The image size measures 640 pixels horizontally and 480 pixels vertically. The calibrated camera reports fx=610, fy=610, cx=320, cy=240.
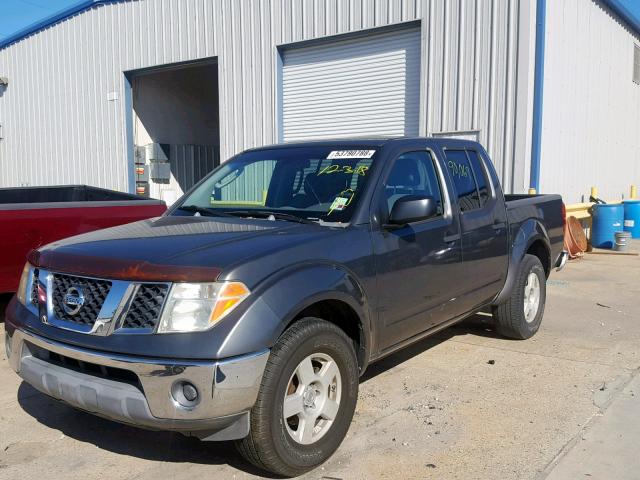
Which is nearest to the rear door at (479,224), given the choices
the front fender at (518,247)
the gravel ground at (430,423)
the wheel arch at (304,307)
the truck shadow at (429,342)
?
the front fender at (518,247)

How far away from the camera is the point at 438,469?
3.30m

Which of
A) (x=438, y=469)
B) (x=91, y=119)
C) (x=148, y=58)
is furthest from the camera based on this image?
(x=91, y=119)

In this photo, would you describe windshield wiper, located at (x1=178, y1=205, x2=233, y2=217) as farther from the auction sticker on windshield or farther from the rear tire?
the rear tire

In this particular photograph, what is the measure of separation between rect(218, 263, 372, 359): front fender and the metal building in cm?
775

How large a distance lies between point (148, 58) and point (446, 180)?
43.0 feet

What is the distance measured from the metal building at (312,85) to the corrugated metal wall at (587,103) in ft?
0.17

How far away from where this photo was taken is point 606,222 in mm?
12758

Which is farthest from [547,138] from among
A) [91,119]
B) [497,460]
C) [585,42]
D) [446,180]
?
[91,119]

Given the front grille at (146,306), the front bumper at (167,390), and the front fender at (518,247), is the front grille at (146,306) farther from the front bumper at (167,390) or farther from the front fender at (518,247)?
the front fender at (518,247)

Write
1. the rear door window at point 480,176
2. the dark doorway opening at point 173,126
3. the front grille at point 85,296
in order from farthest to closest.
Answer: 1. the dark doorway opening at point 173,126
2. the rear door window at point 480,176
3. the front grille at point 85,296

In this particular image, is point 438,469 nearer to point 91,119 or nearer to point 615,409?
point 615,409

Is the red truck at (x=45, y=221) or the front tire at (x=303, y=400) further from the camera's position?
the red truck at (x=45, y=221)

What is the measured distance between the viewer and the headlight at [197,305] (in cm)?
279

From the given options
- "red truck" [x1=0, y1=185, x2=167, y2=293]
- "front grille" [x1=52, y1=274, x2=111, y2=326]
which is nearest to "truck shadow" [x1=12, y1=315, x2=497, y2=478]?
"front grille" [x1=52, y1=274, x2=111, y2=326]
